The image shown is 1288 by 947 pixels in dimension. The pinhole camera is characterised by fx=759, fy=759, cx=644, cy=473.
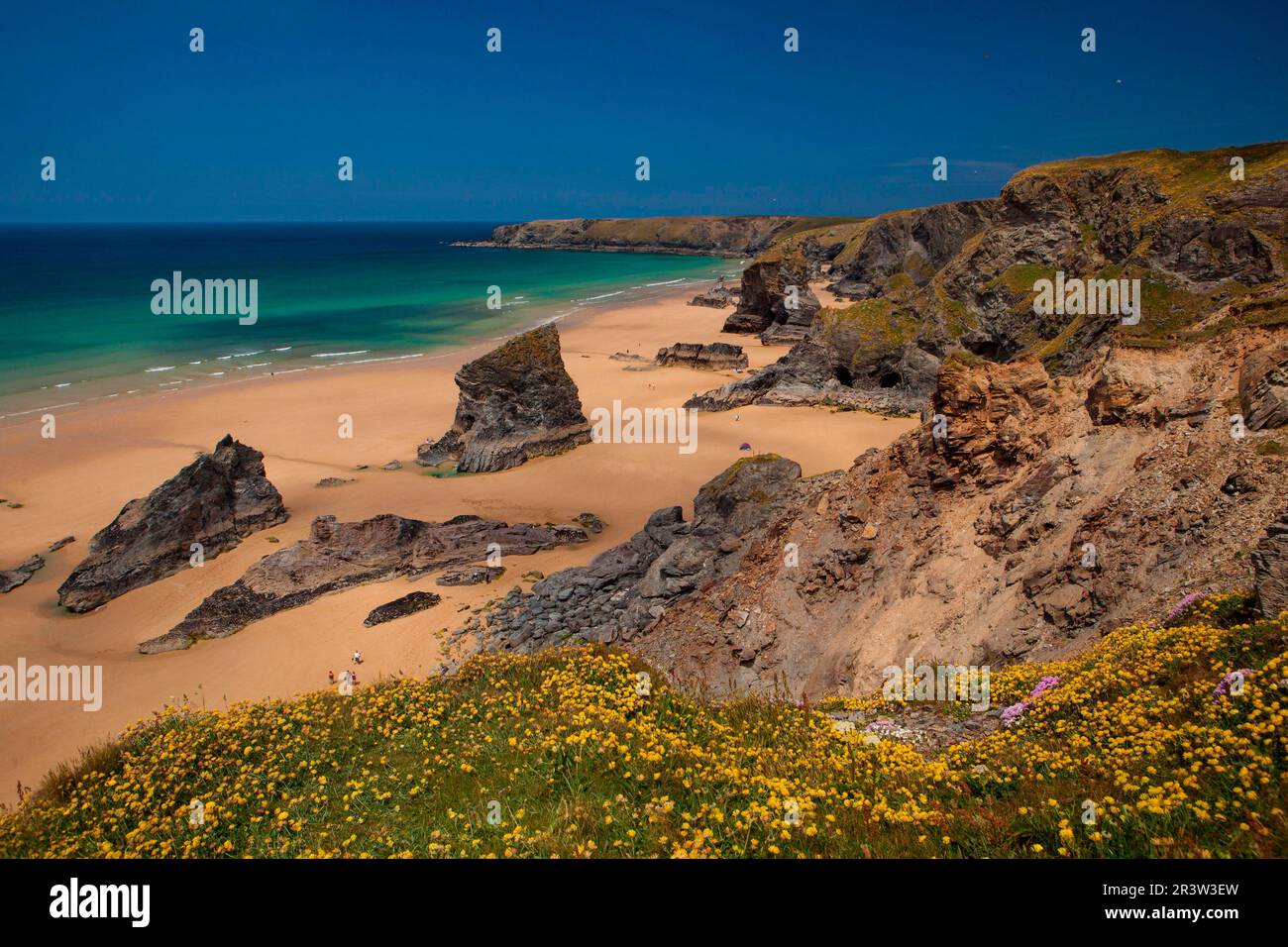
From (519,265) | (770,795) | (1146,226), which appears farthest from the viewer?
(519,265)

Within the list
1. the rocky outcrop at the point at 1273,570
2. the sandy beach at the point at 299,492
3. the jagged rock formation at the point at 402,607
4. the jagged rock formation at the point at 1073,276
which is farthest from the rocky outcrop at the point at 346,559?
the rocky outcrop at the point at 1273,570

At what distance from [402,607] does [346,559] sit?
3.42m

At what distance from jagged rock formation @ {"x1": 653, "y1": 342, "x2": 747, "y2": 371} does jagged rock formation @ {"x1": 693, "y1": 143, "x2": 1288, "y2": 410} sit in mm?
7297

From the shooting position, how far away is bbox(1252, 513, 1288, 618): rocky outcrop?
7547 millimetres

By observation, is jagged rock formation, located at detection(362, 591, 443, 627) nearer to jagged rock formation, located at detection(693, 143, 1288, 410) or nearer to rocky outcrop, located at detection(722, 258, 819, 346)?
jagged rock formation, located at detection(693, 143, 1288, 410)

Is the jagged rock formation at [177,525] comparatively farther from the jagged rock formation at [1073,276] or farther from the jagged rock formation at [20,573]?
the jagged rock formation at [1073,276]

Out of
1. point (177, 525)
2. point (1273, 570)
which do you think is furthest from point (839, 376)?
point (1273, 570)

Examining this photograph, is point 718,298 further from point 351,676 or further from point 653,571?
point 351,676

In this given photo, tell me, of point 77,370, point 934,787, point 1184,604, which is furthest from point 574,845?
point 77,370

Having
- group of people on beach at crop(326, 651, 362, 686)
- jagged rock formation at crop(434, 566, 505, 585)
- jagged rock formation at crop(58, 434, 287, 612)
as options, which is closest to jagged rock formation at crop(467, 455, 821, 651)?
jagged rock formation at crop(434, 566, 505, 585)

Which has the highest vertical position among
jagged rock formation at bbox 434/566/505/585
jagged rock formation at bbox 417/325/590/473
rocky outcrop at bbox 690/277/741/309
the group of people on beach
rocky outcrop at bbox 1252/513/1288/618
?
rocky outcrop at bbox 690/277/741/309
